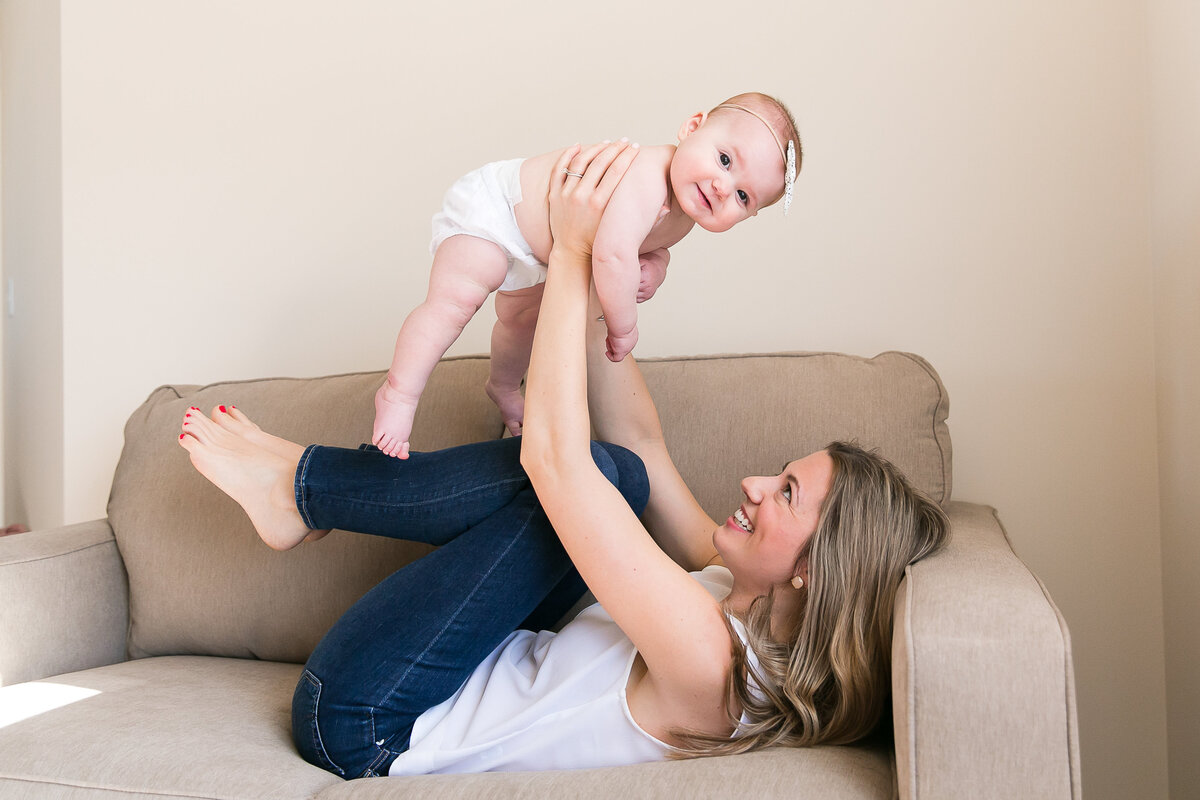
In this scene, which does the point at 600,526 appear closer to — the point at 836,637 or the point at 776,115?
the point at 836,637

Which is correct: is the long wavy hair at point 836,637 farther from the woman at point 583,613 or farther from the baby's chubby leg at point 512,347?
the baby's chubby leg at point 512,347

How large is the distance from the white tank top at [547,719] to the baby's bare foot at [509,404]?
42 cm

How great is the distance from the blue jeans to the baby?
9 cm

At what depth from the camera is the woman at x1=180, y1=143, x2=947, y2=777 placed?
3.46 ft

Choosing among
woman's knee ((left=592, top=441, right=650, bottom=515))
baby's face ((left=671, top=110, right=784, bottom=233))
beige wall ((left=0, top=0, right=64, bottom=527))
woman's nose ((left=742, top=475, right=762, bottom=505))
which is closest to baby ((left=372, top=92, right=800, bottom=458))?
baby's face ((left=671, top=110, right=784, bottom=233))

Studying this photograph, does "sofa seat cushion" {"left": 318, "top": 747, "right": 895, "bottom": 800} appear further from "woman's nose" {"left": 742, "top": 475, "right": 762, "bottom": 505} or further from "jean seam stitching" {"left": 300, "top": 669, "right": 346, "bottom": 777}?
"woman's nose" {"left": 742, "top": 475, "right": 762, "bottom": 505}

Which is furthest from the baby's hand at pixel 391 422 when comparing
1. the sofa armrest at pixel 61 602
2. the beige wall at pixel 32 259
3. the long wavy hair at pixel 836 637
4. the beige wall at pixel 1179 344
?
the beige wall at pixel 32 259

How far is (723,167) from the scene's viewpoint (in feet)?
3.84

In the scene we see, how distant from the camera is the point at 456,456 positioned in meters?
1.29

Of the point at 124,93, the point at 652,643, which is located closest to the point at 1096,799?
the point at 652,643

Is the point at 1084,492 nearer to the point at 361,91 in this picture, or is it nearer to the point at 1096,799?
the point at 1096,799

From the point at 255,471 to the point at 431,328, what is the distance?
0.38 m

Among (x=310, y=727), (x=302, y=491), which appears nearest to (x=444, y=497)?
(x=302, y=491)

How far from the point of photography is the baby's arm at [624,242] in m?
1.14
